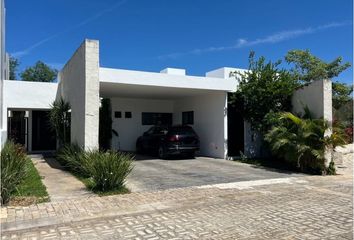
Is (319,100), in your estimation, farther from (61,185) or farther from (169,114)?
(169,114)

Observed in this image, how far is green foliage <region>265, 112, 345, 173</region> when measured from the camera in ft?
39.8

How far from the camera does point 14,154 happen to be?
30.7 feet

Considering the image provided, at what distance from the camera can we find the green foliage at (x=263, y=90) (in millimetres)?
14961

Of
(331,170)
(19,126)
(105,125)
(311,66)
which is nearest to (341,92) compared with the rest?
(311,66)

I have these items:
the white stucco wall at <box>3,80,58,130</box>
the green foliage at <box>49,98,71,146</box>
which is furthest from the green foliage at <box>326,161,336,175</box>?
the white stucco wall at <box>3,80,58,130</box>

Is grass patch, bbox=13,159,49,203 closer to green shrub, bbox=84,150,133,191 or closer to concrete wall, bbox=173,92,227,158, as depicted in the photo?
green shrub, bbox=84,150,133,191

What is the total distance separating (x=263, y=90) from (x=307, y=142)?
11.5ft

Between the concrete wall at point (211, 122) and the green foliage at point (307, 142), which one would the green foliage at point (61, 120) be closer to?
the concrete wall at point (211, 122)

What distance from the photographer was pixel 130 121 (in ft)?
66.6

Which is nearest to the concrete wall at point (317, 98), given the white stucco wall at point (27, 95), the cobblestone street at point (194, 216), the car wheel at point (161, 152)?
the cobblestone street at point (194, 216)

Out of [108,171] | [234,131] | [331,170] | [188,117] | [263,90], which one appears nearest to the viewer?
[108,171]

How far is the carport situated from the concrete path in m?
3.88

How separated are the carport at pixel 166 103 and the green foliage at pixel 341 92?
1124 centimetres

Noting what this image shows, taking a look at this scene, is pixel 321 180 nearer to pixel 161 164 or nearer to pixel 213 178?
pixel 213 178
